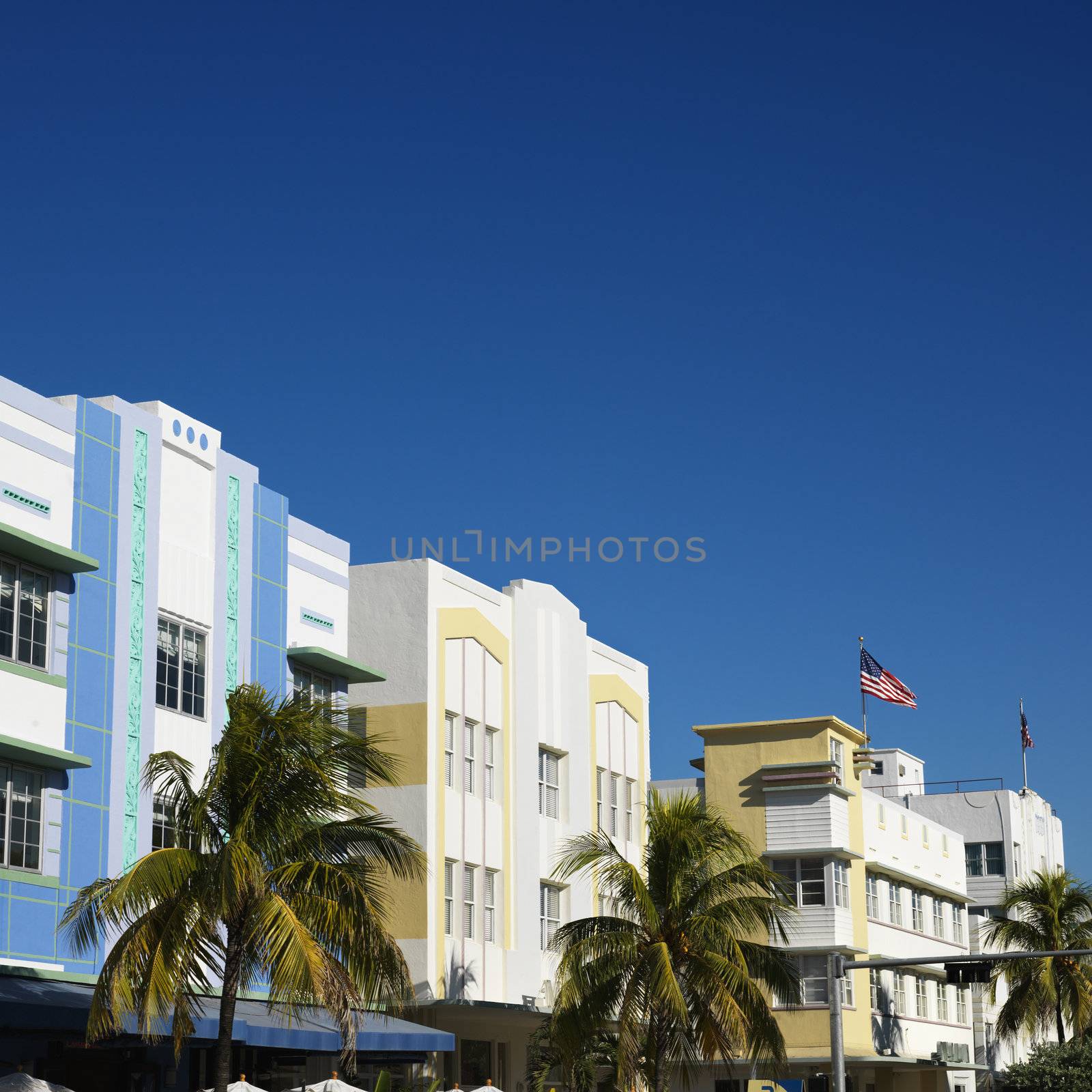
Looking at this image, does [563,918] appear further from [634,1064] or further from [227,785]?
[227,785]

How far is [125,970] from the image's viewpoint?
22.8 metres

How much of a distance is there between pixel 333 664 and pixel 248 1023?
10.2m

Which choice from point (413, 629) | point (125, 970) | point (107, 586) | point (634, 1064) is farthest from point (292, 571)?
point (125, 970)

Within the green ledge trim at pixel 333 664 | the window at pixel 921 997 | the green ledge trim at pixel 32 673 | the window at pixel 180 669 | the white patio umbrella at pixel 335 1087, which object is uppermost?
the green ledge trim at pixel 333 664

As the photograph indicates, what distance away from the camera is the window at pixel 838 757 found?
55.2 m

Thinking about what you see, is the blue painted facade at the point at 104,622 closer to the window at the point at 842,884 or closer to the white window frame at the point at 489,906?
the white window frame at the point at 489,906

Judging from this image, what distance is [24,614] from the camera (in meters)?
29.5

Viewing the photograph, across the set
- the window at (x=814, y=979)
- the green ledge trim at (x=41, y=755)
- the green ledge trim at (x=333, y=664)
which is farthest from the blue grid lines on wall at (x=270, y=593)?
the window at (x=814, y=979)

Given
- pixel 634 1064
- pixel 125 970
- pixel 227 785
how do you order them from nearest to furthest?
1. pixel 125 970
2. pixel 227 785
3. pixel 634 1064

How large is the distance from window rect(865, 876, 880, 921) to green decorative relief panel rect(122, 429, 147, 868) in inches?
1260

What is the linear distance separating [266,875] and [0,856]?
21.3ft

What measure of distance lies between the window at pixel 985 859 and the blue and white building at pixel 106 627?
51.3 m

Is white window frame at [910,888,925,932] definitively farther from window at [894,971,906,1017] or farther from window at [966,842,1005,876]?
window at [966,842,1005,876]

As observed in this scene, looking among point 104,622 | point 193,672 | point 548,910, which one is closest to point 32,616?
point 104,622
